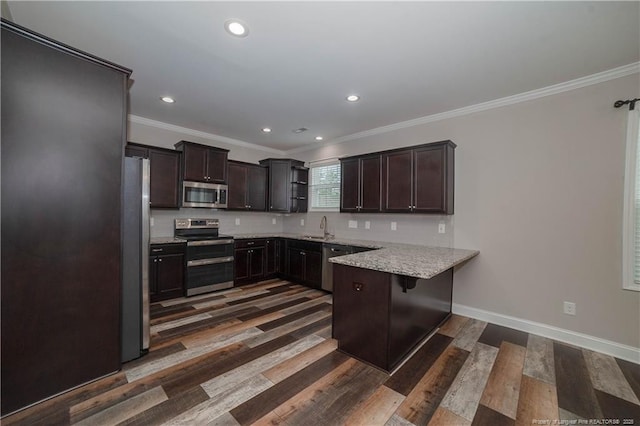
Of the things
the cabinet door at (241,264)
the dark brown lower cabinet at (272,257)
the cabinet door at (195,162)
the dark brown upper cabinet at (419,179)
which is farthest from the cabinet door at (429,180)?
the cabinet door at (195,162)

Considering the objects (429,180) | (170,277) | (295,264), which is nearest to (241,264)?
(295,264)

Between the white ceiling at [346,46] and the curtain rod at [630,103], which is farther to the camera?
the curtain rod at [630,103]

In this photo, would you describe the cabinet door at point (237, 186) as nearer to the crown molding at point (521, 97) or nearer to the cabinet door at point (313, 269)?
the cabinet door at point (313, 269)

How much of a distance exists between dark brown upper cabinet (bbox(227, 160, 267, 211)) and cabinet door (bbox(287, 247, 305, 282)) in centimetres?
114

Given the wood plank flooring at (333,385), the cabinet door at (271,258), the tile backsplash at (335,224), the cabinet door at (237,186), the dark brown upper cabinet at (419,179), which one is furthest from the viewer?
the cabinet door at (271,258)

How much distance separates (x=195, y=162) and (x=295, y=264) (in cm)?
247

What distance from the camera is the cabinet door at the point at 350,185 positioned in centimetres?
418

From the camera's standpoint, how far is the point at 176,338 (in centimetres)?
266

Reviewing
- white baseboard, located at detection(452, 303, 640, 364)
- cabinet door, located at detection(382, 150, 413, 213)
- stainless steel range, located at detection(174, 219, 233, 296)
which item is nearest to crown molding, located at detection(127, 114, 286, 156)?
stainless steel range, located at detection(174, 219, 233, 296)

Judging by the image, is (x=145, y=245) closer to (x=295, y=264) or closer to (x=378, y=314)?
(x=378, y=314)

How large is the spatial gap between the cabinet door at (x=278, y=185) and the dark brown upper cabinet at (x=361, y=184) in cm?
140

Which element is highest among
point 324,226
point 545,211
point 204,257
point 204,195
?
point 204,195

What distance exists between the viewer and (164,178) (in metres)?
4.02

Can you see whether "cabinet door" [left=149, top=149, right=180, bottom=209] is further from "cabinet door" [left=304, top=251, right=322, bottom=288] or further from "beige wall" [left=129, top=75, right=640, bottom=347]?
"beige wall" [left=129, top=75, right=640, bottom=347]
